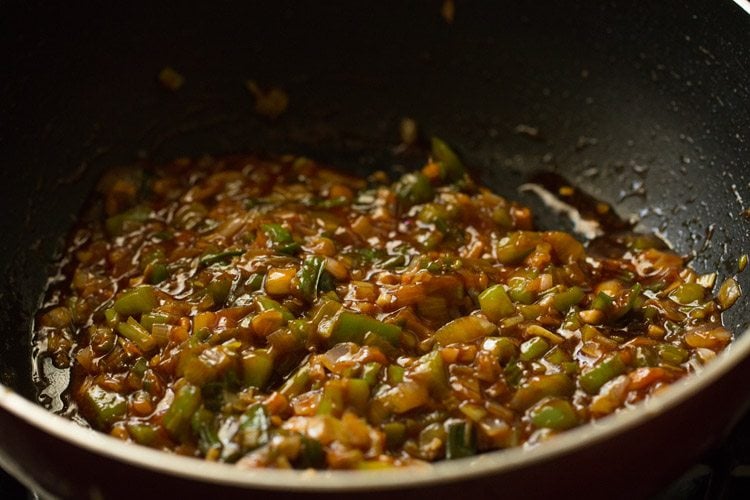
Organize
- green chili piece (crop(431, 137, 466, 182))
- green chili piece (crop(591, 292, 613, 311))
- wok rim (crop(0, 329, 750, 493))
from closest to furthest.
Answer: wok rim (crop(0, 329, 750, 493))
green chili piece (crop(591, 292, 613, 311))
green chili piece (crop(431, 137, 466, 182))

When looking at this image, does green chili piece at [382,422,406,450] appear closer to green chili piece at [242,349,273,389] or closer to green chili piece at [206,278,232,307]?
green chili piece at [242,349,273,389]

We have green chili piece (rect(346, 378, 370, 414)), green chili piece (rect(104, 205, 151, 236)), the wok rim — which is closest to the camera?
the wok rim

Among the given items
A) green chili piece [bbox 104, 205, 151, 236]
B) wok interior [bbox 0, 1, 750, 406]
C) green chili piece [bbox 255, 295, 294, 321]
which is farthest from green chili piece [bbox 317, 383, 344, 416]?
green chili piece [bbox 104, 205, 151, 236]

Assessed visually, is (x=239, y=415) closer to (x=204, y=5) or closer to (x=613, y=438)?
(x=613, y=438)

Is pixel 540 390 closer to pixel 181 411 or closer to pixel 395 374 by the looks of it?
pixel 395 374

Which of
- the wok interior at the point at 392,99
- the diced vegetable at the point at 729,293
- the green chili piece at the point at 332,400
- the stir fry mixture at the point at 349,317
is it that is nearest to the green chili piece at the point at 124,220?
the stir fry mixture at the point at 349,317

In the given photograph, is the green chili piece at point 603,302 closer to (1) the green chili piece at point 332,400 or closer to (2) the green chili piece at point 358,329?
(2) the green chili piece at point 358,329

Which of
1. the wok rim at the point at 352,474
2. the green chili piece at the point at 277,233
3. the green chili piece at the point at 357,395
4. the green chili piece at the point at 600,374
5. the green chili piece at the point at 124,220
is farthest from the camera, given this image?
the green chili piece at the point at 124,220
